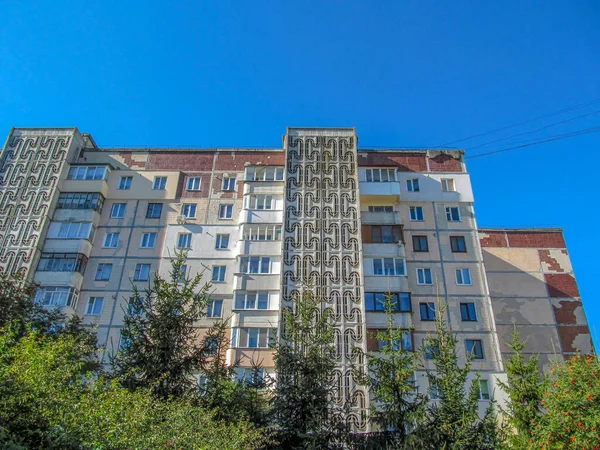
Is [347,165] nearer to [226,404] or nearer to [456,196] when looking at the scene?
Result: [456,196]

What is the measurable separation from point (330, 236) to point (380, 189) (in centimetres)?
568

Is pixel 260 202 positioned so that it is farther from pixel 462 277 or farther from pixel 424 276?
pixel 462 277

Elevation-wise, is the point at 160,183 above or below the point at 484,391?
above

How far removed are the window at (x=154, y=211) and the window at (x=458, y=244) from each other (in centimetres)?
2172

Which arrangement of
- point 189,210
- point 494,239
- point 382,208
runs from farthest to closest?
1. point 494,239
2. point 382,208
3. point 189,210

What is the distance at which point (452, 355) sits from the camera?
70.8 ft

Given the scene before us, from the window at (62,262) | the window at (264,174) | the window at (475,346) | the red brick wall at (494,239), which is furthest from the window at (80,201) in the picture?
the red brick wall at (494,239)

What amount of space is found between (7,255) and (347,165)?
25.2 meters

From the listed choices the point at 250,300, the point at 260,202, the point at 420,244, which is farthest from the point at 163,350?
the point at 420,244

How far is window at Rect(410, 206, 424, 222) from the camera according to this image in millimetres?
36250

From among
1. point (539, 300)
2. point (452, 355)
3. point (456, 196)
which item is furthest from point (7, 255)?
point (539, 300)

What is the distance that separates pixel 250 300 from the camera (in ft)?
105

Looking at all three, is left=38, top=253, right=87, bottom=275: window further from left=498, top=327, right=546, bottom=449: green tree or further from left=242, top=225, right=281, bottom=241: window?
left=498, top=327, right=546, bottom=449: green tree

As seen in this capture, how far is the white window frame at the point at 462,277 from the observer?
33531mm
